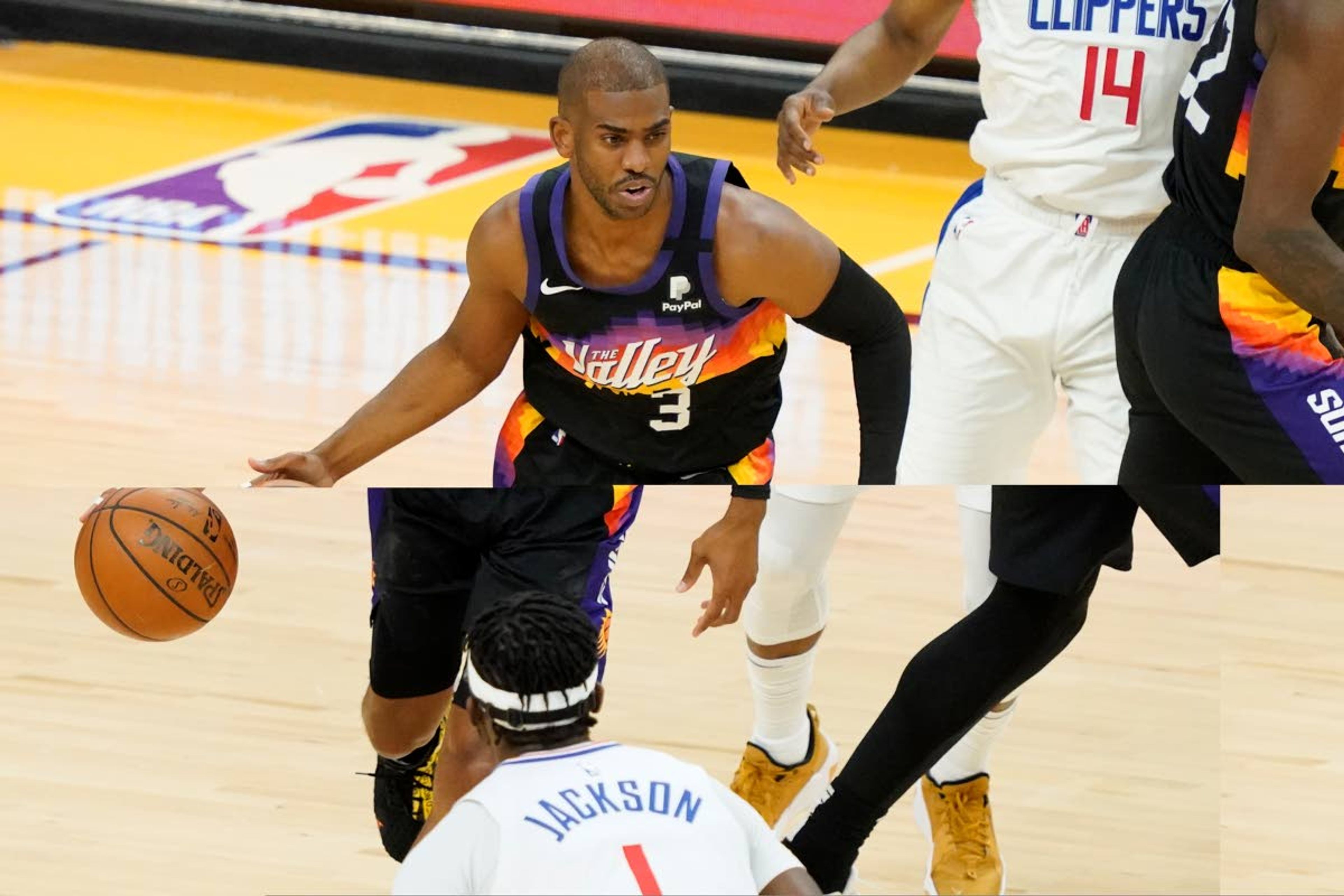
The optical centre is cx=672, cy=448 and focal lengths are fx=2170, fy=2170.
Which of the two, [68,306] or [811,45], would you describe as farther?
[811,45]

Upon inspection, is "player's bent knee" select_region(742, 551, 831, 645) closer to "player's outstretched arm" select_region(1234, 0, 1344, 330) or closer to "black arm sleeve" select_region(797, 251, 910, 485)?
"black arm sleeve" select_region(797, 251, 910, 485)

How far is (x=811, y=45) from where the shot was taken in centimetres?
919

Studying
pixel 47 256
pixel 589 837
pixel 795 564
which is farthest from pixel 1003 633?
pixel 47 256

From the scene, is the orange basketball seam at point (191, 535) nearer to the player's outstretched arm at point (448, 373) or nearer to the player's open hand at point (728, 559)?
the player's outstretched arm at point (448, 373)

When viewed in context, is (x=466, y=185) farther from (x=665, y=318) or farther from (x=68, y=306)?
(x=665, y=318)

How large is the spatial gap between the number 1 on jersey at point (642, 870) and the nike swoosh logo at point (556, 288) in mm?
1555

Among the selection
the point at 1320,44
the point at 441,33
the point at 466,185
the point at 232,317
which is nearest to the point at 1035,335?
the point at 1320,44

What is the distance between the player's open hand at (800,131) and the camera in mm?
4141

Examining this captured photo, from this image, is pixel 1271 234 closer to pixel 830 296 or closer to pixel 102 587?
pixel 830 296

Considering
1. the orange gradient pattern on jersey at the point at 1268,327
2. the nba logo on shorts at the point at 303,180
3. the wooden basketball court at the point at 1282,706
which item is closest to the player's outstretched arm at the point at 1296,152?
the orange gradient pattern on jersey at the point at 1268,327

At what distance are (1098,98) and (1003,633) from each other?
1132mm

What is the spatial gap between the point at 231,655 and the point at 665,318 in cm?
103

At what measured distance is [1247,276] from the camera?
360 centimetres

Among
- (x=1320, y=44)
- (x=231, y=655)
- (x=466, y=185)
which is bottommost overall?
(x=466, y=185)
